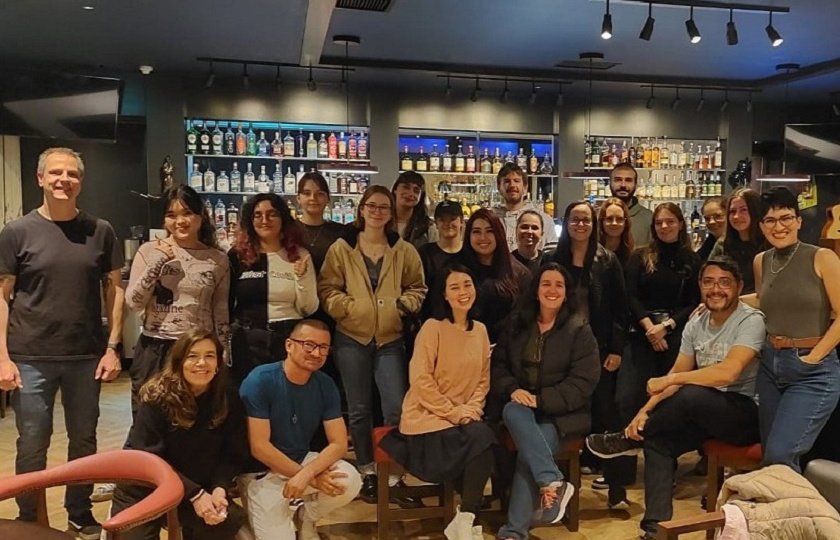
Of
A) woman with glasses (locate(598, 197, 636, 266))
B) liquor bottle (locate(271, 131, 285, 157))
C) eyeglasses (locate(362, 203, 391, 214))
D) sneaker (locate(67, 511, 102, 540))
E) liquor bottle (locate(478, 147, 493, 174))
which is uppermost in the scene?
liquor bottle (locate(271, 131, 285, 157))

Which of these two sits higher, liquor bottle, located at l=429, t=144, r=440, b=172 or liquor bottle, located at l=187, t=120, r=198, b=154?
liquor bottle, located at l=187, t=120, r=198, b=154

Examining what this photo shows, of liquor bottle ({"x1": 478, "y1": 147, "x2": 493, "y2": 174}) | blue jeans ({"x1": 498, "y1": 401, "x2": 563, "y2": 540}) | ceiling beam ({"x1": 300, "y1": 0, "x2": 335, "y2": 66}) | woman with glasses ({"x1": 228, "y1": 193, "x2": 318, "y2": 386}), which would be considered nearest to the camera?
blue jeans ({"x1": 498, "y1": 401, "x2": 563, "y2": 540})

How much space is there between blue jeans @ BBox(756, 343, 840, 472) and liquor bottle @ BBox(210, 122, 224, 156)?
5.35m

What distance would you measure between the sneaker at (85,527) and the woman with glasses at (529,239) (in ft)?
7.50

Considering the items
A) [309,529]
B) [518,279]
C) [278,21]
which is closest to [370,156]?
[278,21]

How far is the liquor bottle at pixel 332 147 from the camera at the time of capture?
274 inches

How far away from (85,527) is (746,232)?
3.33 m

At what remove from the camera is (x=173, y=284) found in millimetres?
2820

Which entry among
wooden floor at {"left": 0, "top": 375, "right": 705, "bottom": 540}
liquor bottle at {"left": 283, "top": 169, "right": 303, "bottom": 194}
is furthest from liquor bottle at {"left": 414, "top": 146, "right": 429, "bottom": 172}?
wooden floor at {"left": 0, "top": 375, "right": 705, "bottom": 540}

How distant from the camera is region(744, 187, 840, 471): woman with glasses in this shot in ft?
8.62

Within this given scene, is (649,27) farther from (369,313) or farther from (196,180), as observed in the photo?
(196,180)

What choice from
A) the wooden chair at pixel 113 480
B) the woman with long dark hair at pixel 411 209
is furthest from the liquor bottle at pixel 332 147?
the wooden chair at pixel 113 480

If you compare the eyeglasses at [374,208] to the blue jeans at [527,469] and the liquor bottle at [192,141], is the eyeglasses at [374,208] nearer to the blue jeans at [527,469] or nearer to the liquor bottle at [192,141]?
the blue jeans at [527,469]

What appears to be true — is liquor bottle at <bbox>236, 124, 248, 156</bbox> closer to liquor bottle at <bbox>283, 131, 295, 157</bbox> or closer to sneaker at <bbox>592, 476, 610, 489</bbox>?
liquor bottle at <bbox>283, 131, 295, 157</bbox>
